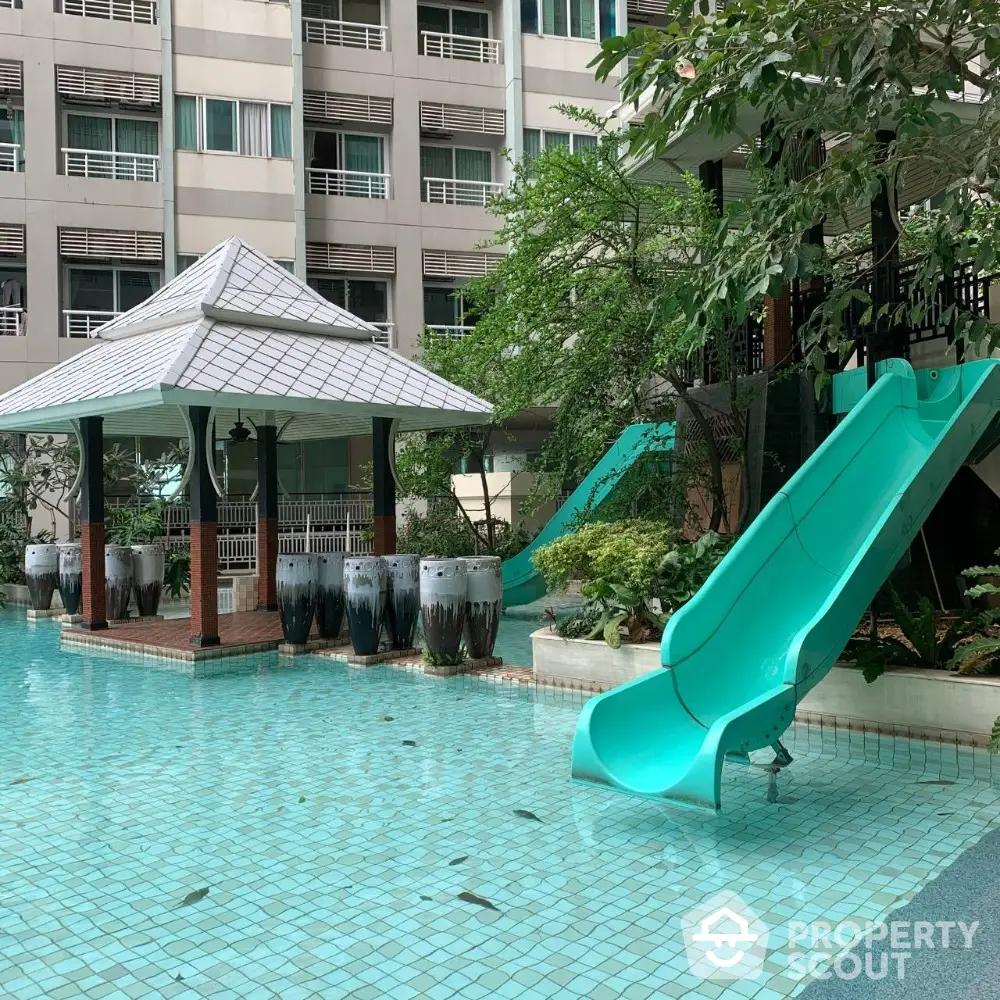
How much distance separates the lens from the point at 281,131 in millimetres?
24266

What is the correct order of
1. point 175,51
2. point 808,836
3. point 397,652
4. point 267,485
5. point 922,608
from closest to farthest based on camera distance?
point 808,836 → point 922,608 → point 397,652 → point 267,485 → point 175,51

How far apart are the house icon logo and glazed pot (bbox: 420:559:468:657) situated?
5813 mm

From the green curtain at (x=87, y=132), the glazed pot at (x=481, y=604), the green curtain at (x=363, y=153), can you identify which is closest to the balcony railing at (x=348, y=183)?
the green curtain at (x=363, y=153)

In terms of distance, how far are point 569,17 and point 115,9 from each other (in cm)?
1123

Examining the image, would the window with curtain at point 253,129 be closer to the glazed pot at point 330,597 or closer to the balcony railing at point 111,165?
the balcony railing at point 111,165

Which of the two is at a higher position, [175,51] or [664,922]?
[175,51]

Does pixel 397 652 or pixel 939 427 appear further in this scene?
pixel 397 652

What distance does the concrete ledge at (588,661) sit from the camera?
8531 mm

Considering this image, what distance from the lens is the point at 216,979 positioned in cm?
368

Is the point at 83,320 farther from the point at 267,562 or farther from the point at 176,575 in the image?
the point at 267,562

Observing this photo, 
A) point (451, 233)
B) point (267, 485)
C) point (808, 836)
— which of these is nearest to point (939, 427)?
point (808, 836)

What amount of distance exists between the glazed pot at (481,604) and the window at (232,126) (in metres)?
17.3

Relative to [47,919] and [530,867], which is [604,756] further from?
[47,919]

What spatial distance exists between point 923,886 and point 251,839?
10.7ft
